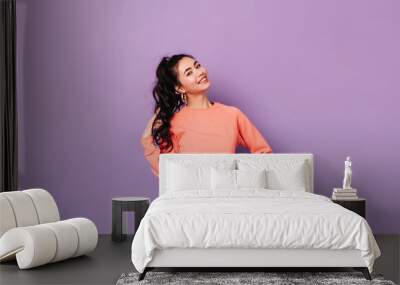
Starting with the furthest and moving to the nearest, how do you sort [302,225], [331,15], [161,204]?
[331,15]
[161,204]
[302,225]

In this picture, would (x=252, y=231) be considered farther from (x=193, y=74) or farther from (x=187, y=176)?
(x=193, y=74)

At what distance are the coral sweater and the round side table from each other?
0.58 meters

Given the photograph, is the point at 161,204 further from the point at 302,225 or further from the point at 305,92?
the point at 305,92

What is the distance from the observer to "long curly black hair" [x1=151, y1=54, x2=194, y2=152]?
6.69m

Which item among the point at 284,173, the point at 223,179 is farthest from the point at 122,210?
the point at 284,173

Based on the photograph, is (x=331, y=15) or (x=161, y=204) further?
(x=331, y=15)

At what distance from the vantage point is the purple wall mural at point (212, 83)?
21.8 feet

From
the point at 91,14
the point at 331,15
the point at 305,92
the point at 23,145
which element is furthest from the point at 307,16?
the point at 23,145

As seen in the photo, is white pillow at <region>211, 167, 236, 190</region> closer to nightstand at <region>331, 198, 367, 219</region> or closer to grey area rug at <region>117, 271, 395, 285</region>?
nightstand at <region>331, 198, 367, 219</region>

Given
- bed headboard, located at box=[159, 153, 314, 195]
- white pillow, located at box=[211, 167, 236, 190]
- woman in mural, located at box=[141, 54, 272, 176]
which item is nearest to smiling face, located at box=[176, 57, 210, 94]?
woman in mural, located at box=[141, 54, 272, 176]

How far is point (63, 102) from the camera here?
6.73 meters

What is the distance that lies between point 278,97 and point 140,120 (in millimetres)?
1423

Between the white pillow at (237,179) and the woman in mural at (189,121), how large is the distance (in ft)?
2.09

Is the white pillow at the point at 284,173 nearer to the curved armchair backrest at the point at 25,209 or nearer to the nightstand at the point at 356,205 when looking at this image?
the nightstand at the point at 356,205
